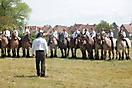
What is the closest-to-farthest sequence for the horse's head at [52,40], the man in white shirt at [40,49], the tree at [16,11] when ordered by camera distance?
the man in white shirt at [40,49] < the horse's head at [52,40] < the tree at [16,11]

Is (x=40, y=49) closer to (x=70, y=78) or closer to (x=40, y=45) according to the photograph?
(x=40, y=45)

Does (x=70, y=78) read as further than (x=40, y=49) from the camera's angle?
Yes

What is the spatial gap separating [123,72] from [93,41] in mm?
8992

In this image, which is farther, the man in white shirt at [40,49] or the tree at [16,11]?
the tree at [16,11]

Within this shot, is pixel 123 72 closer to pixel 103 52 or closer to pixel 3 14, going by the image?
pixel 103 52

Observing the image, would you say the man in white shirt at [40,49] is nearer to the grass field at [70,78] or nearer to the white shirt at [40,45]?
the white shirt at [40,45]

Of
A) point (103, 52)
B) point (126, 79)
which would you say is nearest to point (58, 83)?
point (126, 79)

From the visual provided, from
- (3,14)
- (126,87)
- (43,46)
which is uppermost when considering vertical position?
(3,14)

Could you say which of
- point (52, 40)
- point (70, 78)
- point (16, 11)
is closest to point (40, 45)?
point (70, 78)

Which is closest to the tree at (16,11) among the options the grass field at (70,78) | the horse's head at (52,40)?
A: the horse's head at (52,40)

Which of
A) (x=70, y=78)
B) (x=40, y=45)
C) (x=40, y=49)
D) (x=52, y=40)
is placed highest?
(x=52, y=40)

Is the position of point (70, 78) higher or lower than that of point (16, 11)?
lower

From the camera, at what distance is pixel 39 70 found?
1753 centimetres

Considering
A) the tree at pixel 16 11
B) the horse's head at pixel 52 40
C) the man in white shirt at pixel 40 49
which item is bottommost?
the man in white shirt at pixel 40 49
